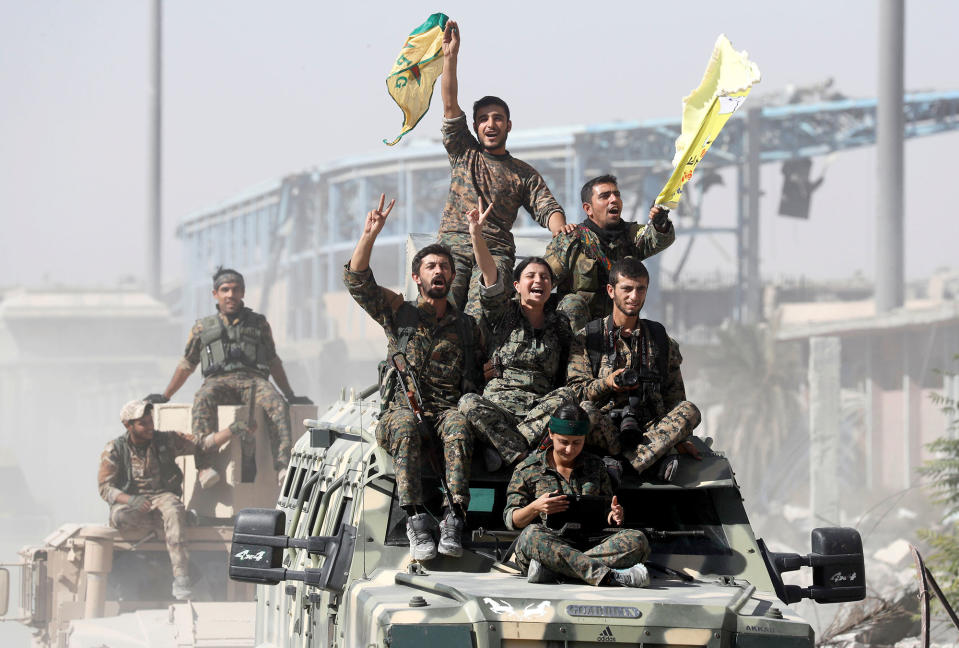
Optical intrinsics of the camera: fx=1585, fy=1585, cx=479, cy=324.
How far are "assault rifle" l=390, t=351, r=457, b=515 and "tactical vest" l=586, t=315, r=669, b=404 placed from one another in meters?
1.01

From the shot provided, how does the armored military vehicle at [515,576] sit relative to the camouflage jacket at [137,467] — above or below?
above

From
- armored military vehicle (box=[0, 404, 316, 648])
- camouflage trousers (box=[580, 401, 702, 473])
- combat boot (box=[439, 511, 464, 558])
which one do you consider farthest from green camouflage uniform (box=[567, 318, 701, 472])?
armored military vehicle (box=[0, 404, 316, 648])

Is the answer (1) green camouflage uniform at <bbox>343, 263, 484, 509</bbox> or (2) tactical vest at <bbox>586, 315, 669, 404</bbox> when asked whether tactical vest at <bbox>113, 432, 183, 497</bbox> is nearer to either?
(1) green camouflage uniform at <bbox>343, 263, 484, 509</bbox>

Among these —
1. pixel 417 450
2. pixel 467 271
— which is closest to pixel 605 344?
pixel 417 450

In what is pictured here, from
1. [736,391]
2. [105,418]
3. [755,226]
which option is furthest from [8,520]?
[755,226]

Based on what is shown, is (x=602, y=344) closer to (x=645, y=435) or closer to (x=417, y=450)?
(x=645, y=435)

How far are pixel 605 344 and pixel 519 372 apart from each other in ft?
1.64

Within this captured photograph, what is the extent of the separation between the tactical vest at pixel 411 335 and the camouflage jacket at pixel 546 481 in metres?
0.95

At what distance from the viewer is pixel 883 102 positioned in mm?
56312

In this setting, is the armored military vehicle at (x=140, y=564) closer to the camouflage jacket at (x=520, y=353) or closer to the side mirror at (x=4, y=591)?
the side mirror at (x=4, y=591)

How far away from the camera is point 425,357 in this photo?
840cm

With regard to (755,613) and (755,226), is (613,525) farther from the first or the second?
(755,226)

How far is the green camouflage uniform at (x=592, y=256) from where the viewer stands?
9.35 meters

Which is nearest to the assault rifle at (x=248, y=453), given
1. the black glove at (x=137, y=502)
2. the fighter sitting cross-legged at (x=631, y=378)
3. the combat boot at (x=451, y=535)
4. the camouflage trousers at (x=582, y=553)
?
the black glove at (x=137, y=502)
